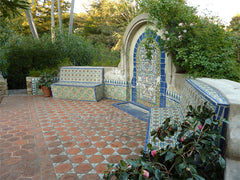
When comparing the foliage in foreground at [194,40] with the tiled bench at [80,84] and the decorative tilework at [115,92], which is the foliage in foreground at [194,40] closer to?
the decorative tilework at [115,92]

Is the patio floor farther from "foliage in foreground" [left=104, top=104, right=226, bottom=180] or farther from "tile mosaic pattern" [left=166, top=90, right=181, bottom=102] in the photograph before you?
"foliage in foreground" [left=104, top=104, right=226, bottom=180]

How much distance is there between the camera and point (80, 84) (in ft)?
22.8

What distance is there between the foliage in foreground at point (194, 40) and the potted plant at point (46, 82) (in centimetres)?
469

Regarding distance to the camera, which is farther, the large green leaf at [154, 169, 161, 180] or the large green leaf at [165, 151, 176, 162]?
the large green leaf at [165, 151, 176, 162]

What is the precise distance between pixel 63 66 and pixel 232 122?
23.4ft

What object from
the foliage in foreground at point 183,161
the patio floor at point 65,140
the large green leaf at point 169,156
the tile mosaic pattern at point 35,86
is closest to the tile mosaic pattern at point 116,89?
the patio floor at point 65,140

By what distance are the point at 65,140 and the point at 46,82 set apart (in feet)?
14.9

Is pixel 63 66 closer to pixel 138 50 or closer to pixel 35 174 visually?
pixel 138 50

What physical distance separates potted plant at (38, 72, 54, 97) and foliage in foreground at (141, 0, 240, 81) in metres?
4.69

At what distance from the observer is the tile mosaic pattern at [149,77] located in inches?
197

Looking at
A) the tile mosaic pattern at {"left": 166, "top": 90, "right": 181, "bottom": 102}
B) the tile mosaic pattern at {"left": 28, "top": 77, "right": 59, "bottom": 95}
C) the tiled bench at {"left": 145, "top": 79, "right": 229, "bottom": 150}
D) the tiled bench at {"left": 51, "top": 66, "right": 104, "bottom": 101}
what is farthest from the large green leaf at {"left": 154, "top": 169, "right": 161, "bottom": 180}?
the tile mosaic pattern at {"left": 28, "top": 77, "right": 59, "bottom": 95}

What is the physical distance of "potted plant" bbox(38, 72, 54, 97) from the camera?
7.44m

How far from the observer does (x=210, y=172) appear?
1.65 m

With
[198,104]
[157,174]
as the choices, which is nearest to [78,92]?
[198,104]
